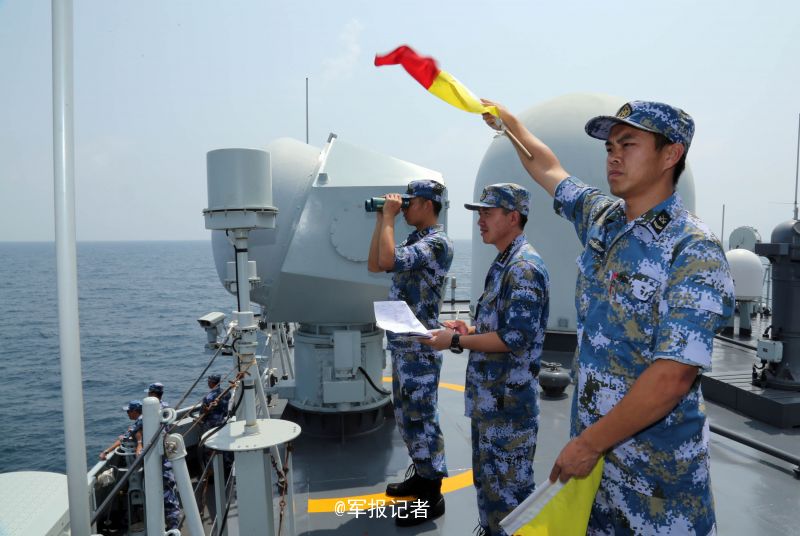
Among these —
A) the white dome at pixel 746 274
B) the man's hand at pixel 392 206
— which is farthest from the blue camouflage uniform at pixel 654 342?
the white dome at pixel 746 274

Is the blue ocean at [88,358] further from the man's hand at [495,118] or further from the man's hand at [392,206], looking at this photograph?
the man's hand at [392,206]

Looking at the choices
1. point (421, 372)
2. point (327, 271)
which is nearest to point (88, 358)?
point (327, 271)

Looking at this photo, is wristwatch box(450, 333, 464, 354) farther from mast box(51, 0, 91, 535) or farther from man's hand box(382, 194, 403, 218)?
mast box(51, 0, 91, 535)

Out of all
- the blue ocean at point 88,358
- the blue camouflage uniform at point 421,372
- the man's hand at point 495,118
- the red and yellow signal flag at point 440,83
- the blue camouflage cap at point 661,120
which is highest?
the red and yellow signal flag at point 440,83

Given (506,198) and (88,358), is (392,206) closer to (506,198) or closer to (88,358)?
(506,198)

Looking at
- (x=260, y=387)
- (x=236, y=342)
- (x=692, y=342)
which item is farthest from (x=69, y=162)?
(x=260, y=387)

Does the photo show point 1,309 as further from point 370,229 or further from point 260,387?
point 370,229

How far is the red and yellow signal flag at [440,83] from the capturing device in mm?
2053

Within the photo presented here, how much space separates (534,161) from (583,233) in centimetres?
36

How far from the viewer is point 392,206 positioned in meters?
3.33

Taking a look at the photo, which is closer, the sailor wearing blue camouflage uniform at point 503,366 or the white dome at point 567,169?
the sailor wearing blue camouflage uniform at point 503,366

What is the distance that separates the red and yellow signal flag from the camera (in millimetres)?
2053

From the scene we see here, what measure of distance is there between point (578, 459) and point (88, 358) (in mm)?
27174

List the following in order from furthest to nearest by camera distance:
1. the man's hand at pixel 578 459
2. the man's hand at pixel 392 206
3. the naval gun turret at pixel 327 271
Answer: the naval gun turret at pixel 327 271 → the man's hand at pixel 392 206 → the man's hand at pixel 578 459
